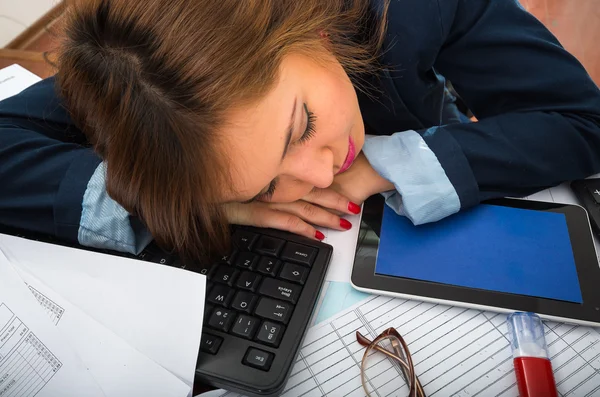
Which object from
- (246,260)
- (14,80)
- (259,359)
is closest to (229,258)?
(246,260)

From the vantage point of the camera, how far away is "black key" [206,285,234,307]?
49cm

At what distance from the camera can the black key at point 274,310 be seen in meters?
0.47

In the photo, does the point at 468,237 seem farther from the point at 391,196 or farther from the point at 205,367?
the point at 205,367

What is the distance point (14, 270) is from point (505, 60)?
64 cm

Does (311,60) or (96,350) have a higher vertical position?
(311,60)

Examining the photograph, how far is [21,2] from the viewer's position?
166 centimetres

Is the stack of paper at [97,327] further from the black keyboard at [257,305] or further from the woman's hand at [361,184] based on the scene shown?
the woman's hand at [361,184]

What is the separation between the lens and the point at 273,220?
56 centimetres

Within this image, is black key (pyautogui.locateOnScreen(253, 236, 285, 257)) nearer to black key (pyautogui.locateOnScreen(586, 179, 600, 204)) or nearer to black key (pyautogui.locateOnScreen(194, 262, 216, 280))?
black key (pyautogui.locateOnScreen(194, 262, 216, 280))

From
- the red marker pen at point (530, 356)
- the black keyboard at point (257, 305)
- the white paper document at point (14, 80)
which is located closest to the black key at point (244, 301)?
the black keyboard at point (257, 305)

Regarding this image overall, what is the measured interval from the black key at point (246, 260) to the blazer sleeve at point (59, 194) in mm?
122

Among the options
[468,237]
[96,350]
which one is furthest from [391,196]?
[96,350]

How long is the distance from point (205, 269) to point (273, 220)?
0.31 feet

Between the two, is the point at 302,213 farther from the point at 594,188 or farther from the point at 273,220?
the point at 594,188
